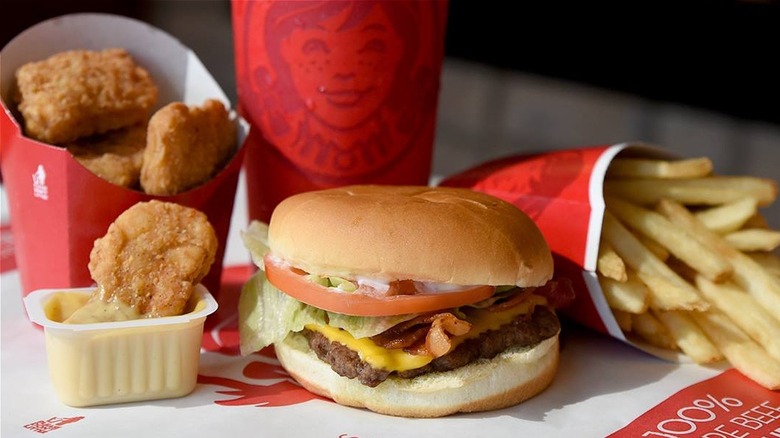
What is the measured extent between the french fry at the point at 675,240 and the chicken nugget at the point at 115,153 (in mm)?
1386

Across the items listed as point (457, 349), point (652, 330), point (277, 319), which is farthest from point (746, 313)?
A: point (277, 319)

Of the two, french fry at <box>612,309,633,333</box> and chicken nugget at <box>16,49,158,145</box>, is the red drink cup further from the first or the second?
french fry at <box>612,309,633,333</box>

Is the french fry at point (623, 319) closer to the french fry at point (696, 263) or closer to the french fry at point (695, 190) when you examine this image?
the french fry at point (696, 263)

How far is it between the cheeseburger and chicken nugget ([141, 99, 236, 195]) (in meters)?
0.36

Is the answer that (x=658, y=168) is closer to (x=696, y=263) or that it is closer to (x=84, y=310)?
(x=696, y=263)

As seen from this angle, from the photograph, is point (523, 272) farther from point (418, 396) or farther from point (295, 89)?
point (295, 89)

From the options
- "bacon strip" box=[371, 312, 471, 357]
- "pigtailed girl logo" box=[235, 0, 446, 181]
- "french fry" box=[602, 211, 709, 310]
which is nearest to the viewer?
"bacon strip" box=[371, 312, 471, 357]

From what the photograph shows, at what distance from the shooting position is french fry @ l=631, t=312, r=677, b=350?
2.63 m

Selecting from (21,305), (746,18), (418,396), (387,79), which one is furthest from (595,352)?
(746,18)

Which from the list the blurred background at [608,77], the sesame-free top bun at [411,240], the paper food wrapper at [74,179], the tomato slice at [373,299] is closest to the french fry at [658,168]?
the sesame-free top bun at [411,240]

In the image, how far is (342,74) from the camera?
2910 millimetres

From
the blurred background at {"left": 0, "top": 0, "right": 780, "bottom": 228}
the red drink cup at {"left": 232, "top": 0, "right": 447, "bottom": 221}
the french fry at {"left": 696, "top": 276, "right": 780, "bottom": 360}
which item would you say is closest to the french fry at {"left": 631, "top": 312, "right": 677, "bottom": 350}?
the french fry at {"left": 696, "top": 276, "right": 780, "bottom": 360}

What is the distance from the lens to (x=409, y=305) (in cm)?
219

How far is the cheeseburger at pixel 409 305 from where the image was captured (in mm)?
2203
